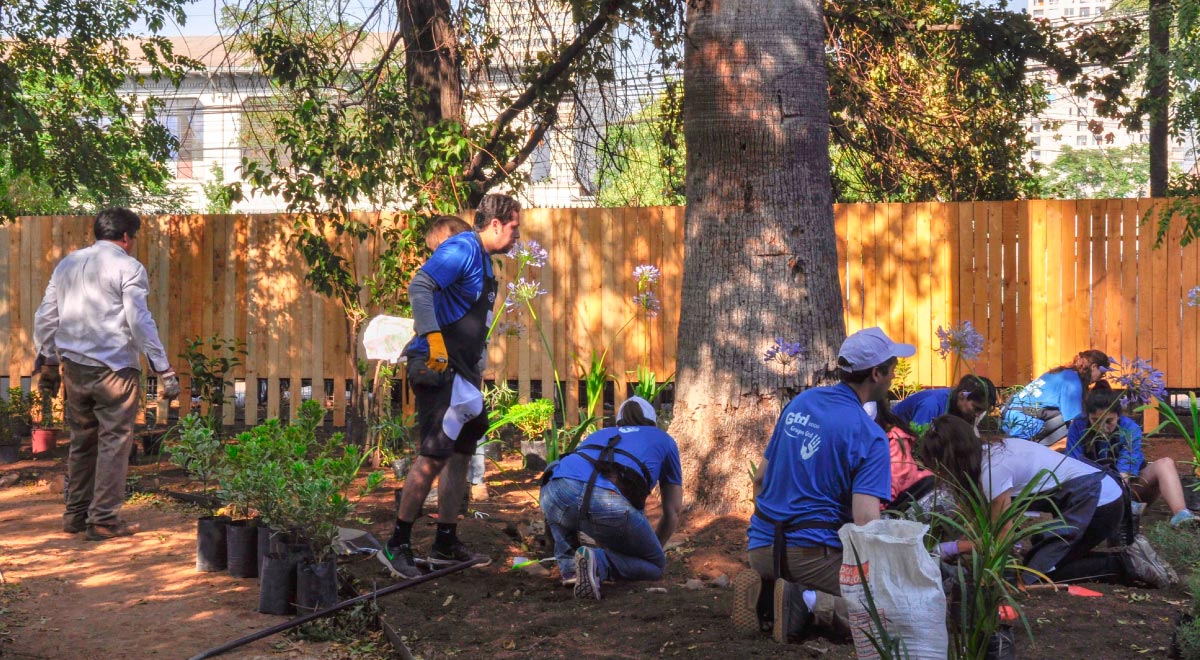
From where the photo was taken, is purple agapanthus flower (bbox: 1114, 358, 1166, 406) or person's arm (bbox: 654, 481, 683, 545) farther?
person's arm (bbox: 654, 481, 683, 545)

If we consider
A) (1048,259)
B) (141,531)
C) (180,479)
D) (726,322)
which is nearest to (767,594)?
(726,322)

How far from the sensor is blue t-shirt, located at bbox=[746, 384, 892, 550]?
13.5 feet

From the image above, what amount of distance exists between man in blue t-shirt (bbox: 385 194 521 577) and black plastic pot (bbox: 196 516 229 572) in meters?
0.80

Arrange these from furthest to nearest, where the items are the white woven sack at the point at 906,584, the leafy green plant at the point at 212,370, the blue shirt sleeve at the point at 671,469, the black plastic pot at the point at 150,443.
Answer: the leafy green plant at the point at 212,370, the black plastic pot at the point at 150,443, the blue shirt sleeve at the point at 671,469, the white woven sack at the point at 906,584

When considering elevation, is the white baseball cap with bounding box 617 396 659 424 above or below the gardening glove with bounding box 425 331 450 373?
below

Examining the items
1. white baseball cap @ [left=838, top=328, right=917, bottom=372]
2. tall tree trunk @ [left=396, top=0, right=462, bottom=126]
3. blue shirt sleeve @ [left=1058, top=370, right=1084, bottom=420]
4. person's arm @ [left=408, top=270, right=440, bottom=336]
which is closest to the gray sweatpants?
person's arm @ [left=408, top=270, right=440, bottom=336]

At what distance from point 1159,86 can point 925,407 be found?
286 inches

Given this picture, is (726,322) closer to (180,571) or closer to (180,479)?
(180,571)

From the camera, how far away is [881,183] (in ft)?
36.9

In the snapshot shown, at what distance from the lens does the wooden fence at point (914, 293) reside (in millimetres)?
10234

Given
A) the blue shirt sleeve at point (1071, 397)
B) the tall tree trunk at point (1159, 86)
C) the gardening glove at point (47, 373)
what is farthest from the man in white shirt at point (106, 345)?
the tall tree trunk at point (1159, 86)

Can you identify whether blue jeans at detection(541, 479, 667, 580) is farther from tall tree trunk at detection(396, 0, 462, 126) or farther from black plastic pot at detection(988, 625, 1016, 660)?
tall tree trunk at detection(396, 0, 462, 126)

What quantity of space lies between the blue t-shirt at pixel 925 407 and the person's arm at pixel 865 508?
2.07m

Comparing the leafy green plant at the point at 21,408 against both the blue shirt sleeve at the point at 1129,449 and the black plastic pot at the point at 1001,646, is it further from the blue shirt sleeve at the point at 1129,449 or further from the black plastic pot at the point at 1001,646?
the black plastic pot at the point at 1001,646
